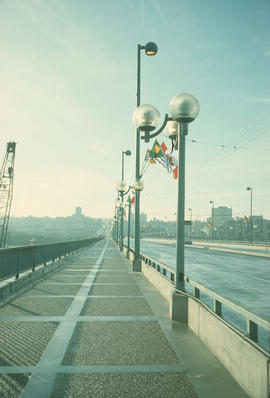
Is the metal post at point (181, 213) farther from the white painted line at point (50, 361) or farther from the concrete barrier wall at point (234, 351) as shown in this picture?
the white painted line at point (50, 361)

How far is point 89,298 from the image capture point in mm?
9742

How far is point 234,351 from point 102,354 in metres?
2.07

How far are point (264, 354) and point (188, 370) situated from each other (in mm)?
1412

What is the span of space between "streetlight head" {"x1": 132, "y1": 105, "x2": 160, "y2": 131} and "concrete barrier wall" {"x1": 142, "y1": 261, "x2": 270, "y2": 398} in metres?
4.89

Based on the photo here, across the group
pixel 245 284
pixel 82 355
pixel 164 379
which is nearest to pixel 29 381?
pixel 82 355

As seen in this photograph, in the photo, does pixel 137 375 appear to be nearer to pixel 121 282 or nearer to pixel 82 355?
pixel 82 355

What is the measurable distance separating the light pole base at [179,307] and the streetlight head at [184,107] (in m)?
3.97

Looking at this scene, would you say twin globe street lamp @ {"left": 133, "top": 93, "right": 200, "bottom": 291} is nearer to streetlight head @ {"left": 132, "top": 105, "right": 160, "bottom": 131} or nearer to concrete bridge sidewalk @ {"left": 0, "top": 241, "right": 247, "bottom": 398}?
concrete bridge sidewalk @ {"left": 0, "top": 241, "right": 247, "bottom": 398}

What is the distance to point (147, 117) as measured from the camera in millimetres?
9109

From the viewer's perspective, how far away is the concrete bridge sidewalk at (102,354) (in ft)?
13.5

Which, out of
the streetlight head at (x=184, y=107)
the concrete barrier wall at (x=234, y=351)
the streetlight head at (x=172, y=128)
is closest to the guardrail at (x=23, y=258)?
the streetlight head at (x=172, y=128)

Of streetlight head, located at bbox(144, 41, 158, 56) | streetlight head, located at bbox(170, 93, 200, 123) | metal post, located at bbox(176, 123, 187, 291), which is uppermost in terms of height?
streetlight head, located at bbox(144, 41, 158, 56)

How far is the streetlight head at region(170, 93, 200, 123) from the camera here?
24.7ft

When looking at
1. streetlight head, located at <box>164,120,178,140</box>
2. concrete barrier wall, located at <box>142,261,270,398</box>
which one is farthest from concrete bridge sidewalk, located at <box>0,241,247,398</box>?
streetlight head, located at <box>164,120,178,140</box>
